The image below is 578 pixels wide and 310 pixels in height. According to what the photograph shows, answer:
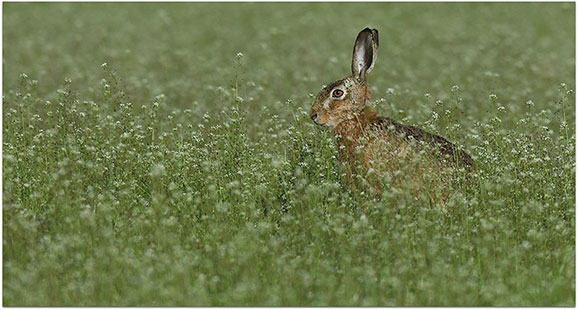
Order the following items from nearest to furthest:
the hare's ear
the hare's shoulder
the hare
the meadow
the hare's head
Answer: the meadow, the hare, the hare's shoulder, the hare's head, the hare's ear

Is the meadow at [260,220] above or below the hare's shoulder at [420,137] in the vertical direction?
below

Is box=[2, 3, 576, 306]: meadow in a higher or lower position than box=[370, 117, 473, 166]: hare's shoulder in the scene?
lower

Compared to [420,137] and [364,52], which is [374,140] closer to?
[420,137]

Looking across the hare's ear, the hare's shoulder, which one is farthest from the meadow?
the hare's ear

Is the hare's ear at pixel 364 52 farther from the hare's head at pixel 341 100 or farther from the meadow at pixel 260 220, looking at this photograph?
the meadow at pixel 260 220

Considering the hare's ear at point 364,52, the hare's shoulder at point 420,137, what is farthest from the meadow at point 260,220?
the hare's ear at point 364,52

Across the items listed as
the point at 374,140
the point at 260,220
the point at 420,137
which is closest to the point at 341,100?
the point at 374,140

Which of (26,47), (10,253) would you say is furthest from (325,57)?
(10,253)

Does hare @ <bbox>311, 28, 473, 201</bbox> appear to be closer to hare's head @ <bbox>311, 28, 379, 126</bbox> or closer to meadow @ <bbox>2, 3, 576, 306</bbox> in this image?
hare's head @ <bbox>311, 28, 379, 126</bbox>
